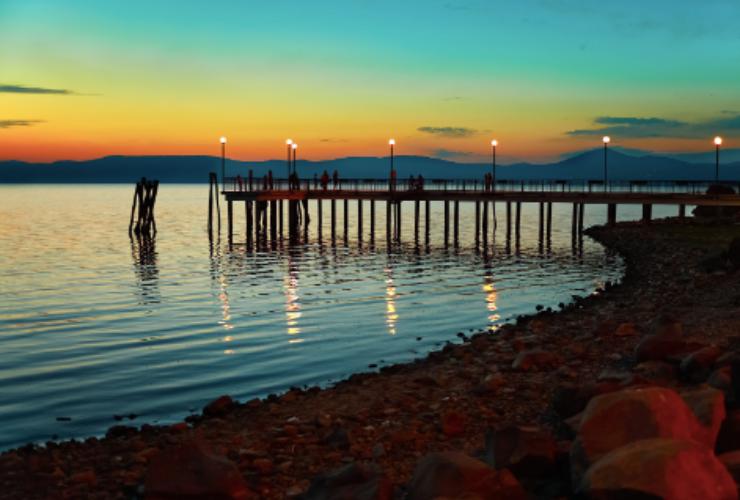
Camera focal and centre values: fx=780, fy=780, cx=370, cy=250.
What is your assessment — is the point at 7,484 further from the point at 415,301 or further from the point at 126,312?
the point at 415,301

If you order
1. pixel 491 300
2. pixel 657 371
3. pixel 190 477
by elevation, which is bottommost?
pixel 491 300

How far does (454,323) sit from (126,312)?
1023cm

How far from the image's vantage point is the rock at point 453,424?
960 centimetres

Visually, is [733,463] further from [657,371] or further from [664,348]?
[664,348]

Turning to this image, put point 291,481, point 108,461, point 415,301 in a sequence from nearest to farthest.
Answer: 1. point 291,481
2. point 108,461
3. point 415,301

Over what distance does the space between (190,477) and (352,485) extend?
1.63m

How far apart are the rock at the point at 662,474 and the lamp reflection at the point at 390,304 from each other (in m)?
15.0

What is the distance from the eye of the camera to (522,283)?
105 feet

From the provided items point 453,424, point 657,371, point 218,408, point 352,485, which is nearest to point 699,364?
point 657,371

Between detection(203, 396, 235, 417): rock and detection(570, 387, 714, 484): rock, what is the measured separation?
7.14 metres

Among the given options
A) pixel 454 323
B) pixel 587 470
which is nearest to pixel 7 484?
pixel 587 470

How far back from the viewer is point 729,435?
23.9 ft

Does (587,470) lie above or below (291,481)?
above

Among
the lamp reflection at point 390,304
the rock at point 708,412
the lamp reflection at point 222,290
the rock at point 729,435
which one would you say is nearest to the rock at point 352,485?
the rock at point 708,412
